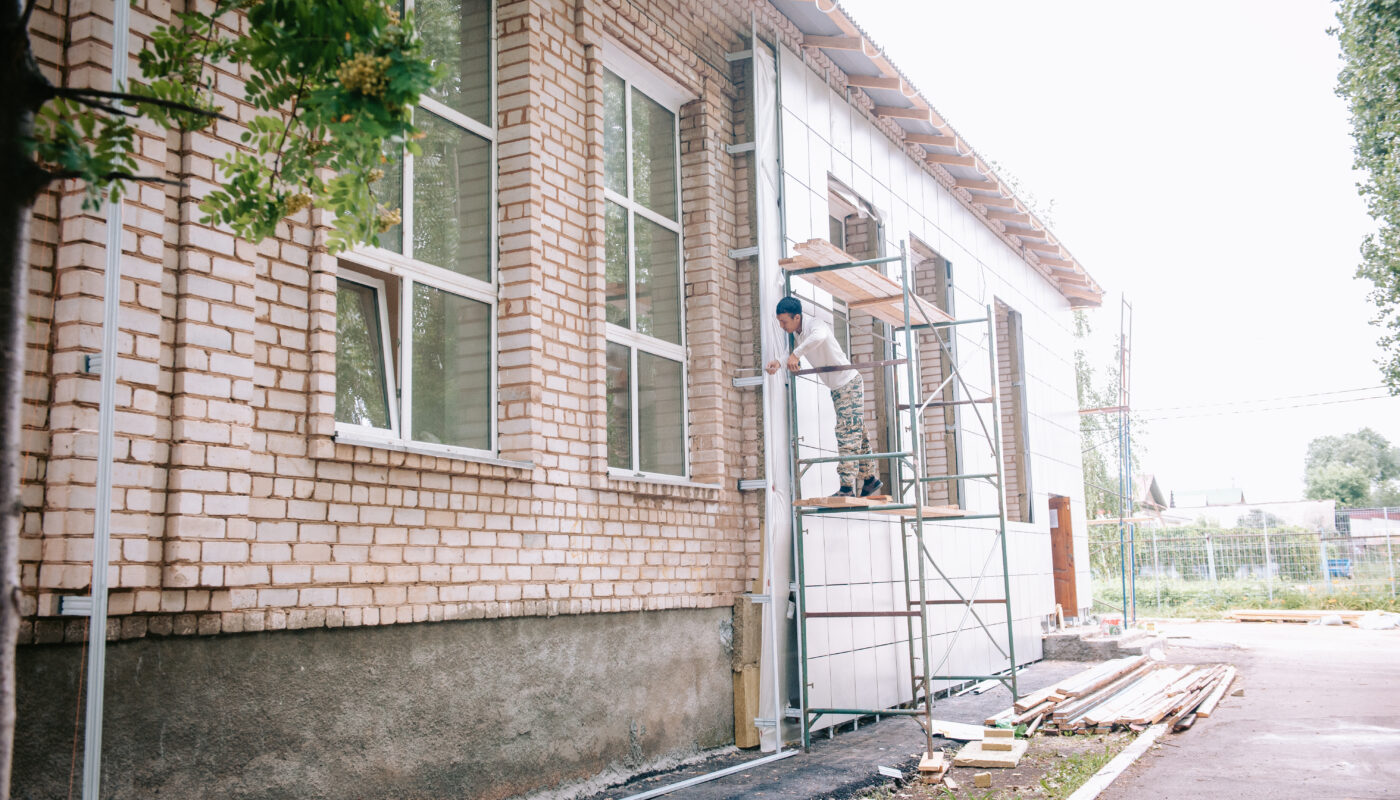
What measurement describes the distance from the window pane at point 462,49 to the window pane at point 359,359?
1.31 m

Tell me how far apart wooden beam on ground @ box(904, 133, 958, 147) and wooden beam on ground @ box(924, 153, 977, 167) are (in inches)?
20.1

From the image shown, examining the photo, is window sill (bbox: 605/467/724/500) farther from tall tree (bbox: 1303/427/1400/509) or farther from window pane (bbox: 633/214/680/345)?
tall tree (bbox: 1303/427/1400/509)

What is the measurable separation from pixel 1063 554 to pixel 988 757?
409 inches

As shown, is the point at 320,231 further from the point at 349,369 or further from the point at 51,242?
the point at 51,242

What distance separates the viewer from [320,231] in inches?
184

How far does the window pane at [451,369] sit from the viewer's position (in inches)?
216

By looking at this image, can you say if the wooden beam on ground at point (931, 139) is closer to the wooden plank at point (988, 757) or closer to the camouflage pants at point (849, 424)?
A: the camouflage pants at point (849, 424)

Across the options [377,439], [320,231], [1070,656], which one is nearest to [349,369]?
[377,439]

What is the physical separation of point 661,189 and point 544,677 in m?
3.72

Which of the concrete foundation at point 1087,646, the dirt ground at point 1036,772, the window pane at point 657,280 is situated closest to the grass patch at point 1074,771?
the dirt ground at point 1036,772

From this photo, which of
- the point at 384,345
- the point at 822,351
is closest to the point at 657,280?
the point at 822,351

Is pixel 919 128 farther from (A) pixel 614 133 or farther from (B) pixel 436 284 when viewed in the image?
(B) pixel 436 284

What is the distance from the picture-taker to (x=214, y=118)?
2.87m

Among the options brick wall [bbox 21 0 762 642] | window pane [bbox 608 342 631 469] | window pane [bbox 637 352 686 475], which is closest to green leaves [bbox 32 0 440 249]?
brick wall [bbox 21 0 762 642]
